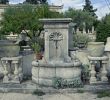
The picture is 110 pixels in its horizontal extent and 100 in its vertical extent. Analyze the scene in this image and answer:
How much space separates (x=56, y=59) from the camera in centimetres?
1188

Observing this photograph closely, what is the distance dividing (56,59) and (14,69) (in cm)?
159

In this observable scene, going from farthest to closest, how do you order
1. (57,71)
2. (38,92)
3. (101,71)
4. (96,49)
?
(101,71)
(96,49)
(57,71)
(38,92)

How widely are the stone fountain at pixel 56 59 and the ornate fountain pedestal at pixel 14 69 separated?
20.9 inches

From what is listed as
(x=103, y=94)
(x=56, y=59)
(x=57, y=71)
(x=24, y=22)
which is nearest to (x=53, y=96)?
(x=57, y=71)

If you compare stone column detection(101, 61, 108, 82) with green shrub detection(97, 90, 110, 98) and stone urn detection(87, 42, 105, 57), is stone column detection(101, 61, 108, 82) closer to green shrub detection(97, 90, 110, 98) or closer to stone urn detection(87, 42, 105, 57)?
stone urn detection(87, 42, 105, 57)

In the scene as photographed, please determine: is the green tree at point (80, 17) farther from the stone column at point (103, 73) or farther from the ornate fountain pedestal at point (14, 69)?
the ornate fountain pedestal at point (14, 69)

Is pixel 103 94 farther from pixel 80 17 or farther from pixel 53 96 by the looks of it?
pixel 80 17

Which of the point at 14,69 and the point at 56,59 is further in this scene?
the point at 14,69

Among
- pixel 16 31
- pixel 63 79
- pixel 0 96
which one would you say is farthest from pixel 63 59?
pixel 16 31

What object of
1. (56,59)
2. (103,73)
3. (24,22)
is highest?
(24,22)

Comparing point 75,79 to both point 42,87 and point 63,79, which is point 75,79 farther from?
point 42,87

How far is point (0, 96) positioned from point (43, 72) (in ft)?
6.08

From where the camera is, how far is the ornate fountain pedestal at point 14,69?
11630 mm

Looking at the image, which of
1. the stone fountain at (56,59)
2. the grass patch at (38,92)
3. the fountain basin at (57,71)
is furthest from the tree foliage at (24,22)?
the grass patch at (38,92)
